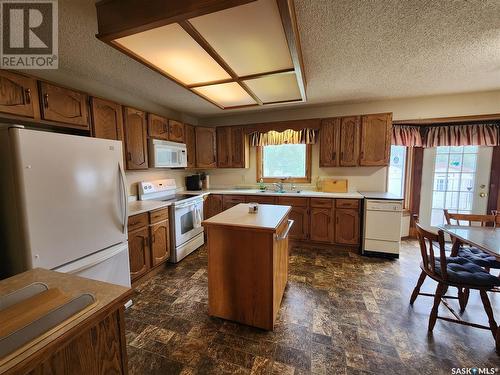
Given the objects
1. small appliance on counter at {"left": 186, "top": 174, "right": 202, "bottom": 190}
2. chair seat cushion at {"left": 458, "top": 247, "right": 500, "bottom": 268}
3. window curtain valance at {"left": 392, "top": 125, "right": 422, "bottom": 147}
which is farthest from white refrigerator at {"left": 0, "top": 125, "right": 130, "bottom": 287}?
window curtain valance at {"left": 392, "top": 125, "right": 422, "bottom": 147}

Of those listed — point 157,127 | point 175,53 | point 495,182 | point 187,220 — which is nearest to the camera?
point 175,53

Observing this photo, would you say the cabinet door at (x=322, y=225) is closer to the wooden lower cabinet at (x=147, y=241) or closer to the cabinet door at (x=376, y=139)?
the cabinet door at (x=376, y=139)

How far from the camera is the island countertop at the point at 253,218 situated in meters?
1.66

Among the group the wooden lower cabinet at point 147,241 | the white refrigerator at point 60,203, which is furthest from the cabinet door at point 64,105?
the wooden lower cabinet at point 147,241

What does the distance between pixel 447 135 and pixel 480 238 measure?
2310 mm

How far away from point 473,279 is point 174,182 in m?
3.82

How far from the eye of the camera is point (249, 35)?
4.75ft

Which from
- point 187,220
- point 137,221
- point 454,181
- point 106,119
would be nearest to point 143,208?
point 137,221

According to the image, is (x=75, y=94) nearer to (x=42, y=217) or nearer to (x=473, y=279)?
(x=42, y=217)

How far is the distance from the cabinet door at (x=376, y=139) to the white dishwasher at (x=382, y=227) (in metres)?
0.71

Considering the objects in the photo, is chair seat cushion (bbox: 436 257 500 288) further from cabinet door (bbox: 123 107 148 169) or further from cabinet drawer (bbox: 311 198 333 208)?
cabinet door (bbox: 123 107 148 169)

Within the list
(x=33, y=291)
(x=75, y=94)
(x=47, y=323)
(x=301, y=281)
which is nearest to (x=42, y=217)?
(x=33, y=291)

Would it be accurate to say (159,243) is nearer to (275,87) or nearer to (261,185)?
(261,185)

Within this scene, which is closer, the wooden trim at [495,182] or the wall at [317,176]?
the wooden trim at [495,182]
